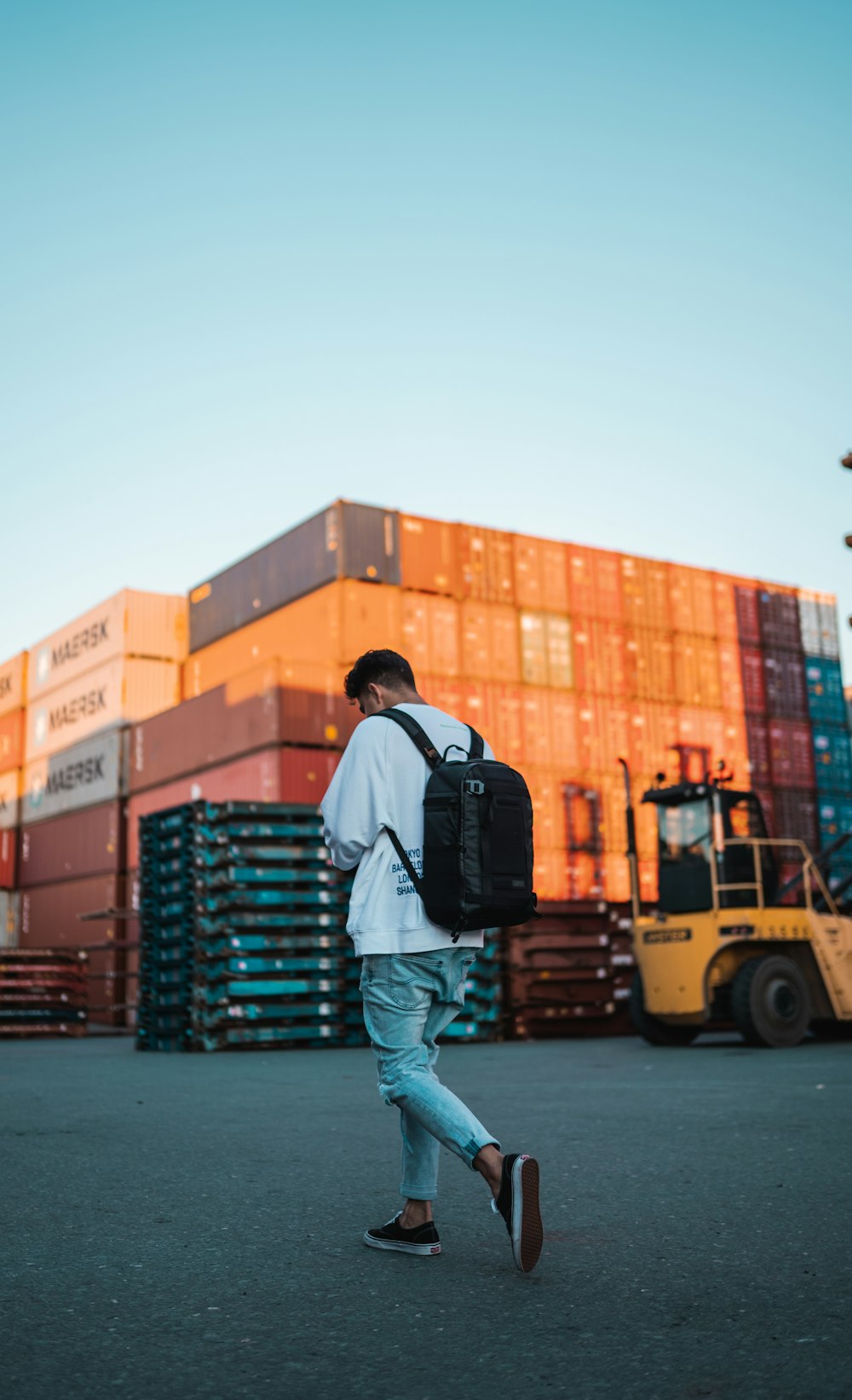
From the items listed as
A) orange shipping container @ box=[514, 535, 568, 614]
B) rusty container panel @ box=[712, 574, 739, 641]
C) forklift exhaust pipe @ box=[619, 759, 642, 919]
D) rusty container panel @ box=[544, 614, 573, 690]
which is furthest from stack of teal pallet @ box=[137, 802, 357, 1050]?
rusty container panel @ box=[712, 574, 739, 641]

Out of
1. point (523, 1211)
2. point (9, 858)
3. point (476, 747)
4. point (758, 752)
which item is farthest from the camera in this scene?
point (9, 858)

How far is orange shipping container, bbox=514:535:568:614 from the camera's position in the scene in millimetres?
22344

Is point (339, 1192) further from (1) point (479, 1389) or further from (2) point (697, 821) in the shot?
(2) point (697, 821)

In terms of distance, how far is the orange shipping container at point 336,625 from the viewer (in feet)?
67.5

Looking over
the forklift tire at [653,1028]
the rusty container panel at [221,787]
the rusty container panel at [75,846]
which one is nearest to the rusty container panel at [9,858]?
the rusty container panel at [75,846]

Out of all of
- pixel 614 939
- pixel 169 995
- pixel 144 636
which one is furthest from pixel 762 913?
pixel 144 636

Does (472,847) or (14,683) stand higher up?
(14,683)

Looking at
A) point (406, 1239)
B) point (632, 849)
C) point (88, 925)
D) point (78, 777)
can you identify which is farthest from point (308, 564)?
point (406, 1239)

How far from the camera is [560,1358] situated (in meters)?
2.46

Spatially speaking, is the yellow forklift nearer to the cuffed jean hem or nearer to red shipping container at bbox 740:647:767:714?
the cuffed jean hem

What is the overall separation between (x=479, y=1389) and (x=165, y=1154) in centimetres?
336

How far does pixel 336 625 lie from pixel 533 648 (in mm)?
3556

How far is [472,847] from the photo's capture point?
11.2ft

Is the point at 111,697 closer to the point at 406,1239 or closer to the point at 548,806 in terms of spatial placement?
the point at 548,806
